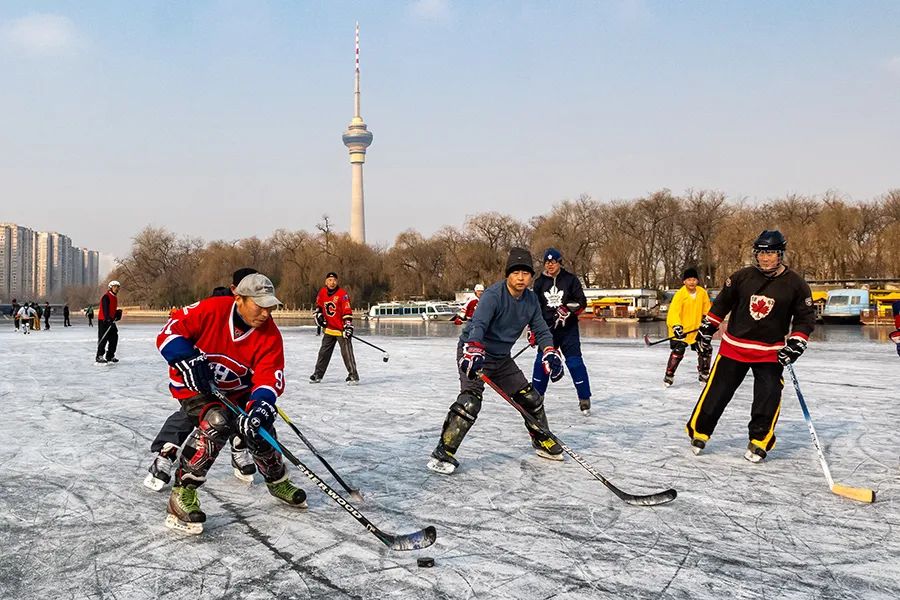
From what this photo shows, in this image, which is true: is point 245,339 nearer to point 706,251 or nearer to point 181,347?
point 181,347

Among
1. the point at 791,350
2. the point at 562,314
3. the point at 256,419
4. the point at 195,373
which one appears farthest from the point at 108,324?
the point at 791,350

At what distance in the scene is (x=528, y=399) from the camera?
16.7 ft

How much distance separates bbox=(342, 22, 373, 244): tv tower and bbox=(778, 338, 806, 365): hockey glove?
5511 inches

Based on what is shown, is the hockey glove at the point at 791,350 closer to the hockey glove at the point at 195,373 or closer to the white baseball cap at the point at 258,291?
the white baseball cap at the point at 258,291

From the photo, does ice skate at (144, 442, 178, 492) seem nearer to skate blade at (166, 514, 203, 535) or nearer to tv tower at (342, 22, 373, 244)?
skate blade at (166, 514, 203, 535)

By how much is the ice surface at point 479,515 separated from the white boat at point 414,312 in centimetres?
4259

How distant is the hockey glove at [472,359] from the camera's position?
464 cm

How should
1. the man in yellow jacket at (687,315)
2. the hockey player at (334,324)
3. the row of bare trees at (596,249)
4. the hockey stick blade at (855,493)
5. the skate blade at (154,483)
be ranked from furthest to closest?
the row of bare trees at (596,249), the hockey player at (334,324), the man in yellow jacket at (687,315), the skate blade at (154,483), the hockey stick blade at (855,493)

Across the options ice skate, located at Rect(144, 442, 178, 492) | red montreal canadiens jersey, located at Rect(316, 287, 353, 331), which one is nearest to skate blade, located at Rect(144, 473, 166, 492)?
ice skate, located at Rect(144, 442, 178, 492)

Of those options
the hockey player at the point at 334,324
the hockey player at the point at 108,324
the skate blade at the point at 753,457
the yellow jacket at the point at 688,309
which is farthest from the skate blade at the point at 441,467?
the hockey player at the point at 108,324

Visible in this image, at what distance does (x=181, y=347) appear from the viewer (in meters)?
3.67

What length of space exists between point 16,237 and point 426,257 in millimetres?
133391

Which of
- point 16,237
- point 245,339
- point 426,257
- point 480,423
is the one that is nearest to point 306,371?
point 480,423

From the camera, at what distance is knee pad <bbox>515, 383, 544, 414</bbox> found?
5.09 m
